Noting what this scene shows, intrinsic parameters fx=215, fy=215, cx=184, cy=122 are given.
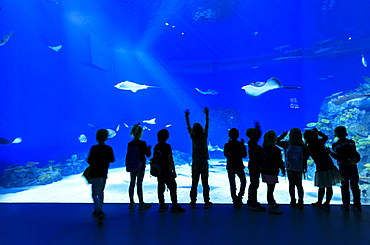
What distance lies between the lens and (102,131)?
2.66m

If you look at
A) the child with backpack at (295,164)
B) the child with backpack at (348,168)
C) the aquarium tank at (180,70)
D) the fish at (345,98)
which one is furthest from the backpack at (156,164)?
the fish at (345,98)

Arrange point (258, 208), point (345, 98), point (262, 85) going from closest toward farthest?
1. point (258, 208)
2. point (262, 85)
3. point (345, 98)

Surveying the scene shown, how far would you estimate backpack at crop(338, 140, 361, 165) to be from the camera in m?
2.80

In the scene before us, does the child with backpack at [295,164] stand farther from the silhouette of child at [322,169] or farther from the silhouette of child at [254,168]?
Result: the silhouette of child at [254,168]

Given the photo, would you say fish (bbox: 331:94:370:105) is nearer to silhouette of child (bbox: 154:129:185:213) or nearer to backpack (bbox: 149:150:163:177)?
silhouette of child (bbox: 154:129:185:213)

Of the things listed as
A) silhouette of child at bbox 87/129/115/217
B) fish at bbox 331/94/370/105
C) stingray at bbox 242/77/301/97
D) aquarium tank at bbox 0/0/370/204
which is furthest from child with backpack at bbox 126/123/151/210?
fish at bbox 331/94/370/105

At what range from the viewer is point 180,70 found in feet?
83.4

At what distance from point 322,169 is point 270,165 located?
0.74 meters

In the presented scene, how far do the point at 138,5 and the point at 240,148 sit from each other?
12.2 metres

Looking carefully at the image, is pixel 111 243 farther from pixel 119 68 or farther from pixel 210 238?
pixel 119 68

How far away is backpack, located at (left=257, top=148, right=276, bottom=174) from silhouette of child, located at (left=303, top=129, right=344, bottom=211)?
23.7 inches

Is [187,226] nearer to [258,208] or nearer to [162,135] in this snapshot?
[258,208]

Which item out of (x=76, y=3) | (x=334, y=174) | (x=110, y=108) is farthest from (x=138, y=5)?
(x=110, y=108)

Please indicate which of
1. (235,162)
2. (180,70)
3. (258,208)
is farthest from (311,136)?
(180,70)
